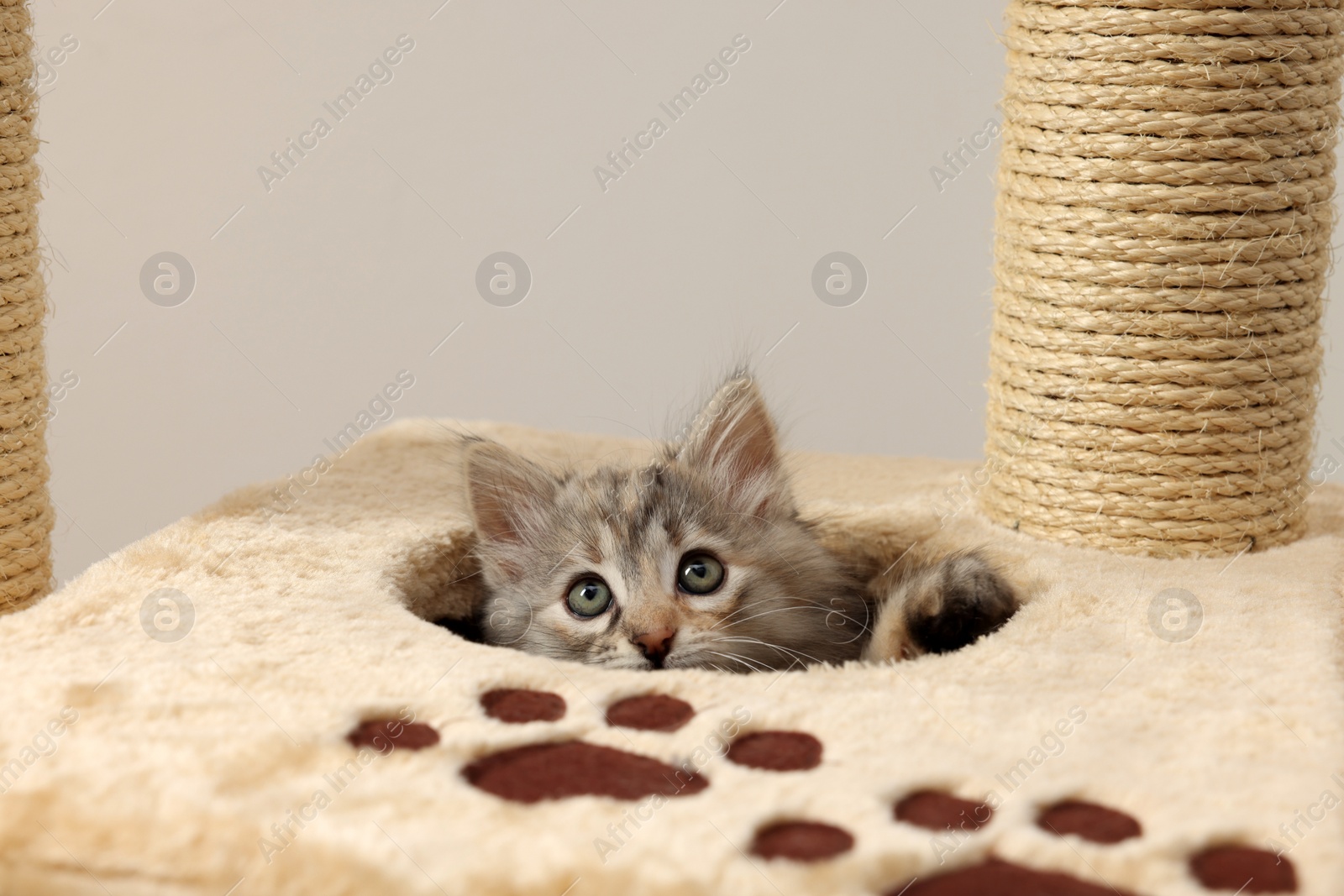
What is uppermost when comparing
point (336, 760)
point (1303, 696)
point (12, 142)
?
point (12, 142)

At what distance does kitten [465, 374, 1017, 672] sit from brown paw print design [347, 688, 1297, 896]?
0.39 meters

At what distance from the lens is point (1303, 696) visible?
1550 millimetres

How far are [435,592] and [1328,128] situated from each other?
178cm

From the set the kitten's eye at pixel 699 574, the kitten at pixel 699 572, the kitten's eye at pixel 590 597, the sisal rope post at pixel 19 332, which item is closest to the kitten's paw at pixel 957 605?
the kitten at pixel 699 572

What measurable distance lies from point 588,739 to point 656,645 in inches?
17.0

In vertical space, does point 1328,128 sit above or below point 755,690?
above

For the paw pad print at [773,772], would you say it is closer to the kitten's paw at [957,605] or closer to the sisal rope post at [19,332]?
the kitten's paw at [957,605]

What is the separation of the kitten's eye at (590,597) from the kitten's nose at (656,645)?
0.16m

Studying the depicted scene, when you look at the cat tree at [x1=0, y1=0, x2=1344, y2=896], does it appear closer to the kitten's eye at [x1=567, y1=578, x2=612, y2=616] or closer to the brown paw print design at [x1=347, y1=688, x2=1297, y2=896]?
the brown paw print design at [x1=347, y1=688, x2=1297, y2=896]

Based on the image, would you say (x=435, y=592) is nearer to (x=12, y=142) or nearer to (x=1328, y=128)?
(x=12, y=142)

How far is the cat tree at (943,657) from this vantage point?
127 cm

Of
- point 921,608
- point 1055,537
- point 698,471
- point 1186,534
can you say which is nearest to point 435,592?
point 698,471

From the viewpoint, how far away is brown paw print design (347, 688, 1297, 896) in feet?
3.96

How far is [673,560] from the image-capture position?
2037 mm
